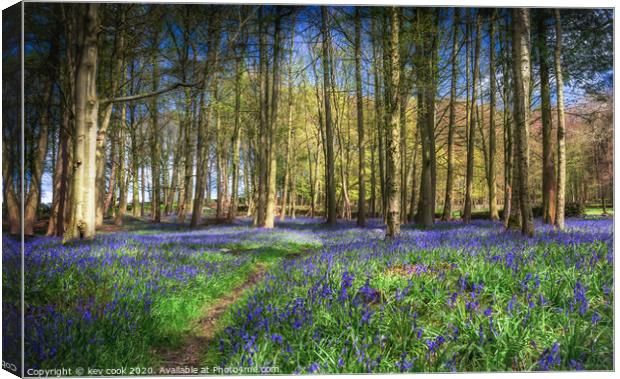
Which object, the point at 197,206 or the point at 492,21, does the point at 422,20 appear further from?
the point at 197,206

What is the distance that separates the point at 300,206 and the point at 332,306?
3963mm

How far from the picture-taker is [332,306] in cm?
364

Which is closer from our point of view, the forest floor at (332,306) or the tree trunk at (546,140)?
the forest floor at (332,306)

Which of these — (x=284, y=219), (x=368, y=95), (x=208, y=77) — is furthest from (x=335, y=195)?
(x=208, y=77)

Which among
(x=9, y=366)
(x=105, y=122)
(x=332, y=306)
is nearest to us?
(x=332, y=306)

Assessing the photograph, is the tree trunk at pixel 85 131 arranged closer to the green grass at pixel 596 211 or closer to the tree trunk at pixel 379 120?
the tree trunk at pixel 379 120

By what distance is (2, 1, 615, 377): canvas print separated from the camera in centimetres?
348

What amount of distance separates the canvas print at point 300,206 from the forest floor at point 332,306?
3cm

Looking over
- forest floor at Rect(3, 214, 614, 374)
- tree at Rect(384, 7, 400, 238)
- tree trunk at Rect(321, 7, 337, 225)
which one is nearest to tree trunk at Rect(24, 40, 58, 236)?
forest floor at Rect(3, 214, 614, 374)

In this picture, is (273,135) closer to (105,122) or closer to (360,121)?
(360,121)

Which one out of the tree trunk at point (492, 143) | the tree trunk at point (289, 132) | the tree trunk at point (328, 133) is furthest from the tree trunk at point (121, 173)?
the tree trunk at point (492, 143)

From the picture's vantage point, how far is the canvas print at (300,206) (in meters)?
3.48

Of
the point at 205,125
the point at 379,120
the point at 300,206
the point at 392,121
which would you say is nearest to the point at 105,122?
the point at 205,125

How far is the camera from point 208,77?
203 inches
